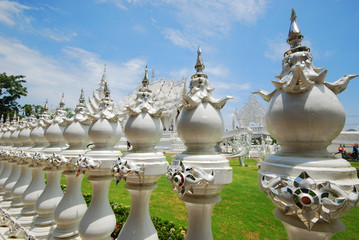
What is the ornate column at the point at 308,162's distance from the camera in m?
1.17

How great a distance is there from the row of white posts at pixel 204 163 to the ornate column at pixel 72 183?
17 mm

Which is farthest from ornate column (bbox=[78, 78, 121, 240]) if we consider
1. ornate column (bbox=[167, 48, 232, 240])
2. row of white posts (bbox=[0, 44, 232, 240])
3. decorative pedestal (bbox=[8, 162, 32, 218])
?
decorative pedestal (bbox=[8, 162, 32, 218])

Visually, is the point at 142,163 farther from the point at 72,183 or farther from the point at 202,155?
the point at 72,183

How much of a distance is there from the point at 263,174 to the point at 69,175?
141 inches

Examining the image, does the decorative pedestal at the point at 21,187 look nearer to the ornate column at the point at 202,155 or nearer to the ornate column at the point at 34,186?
the ornate column at the point at 34,186

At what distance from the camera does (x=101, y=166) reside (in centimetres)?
296

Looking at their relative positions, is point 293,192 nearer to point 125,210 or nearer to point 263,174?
point 263,174

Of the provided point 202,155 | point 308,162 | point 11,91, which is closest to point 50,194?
point 202,155

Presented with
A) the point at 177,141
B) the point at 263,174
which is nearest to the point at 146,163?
the point at 263,174

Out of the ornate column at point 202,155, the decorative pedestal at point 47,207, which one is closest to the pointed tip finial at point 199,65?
the ornate column at point 202,155

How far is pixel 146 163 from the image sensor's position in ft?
8.03

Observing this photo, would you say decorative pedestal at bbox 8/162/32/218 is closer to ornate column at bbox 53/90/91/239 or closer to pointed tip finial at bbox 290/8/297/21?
ornate column at bbox 53/90/91/239

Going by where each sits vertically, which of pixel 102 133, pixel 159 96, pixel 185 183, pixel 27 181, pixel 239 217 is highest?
pixel 159 96

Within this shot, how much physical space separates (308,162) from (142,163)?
5.75 ft
